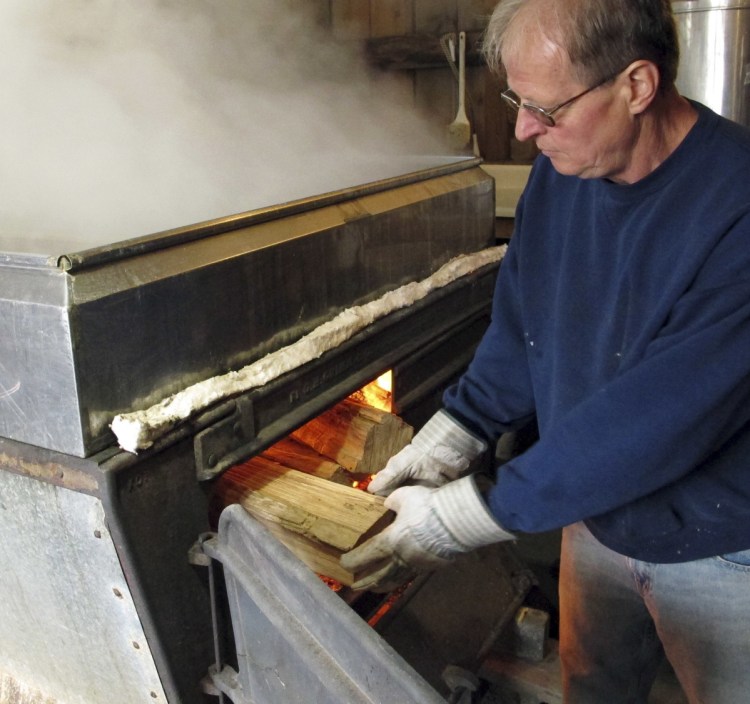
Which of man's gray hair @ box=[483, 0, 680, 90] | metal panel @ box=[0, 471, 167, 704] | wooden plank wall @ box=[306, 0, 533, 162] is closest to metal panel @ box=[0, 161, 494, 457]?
metal panel @ box=[0, 471, 167, 704]

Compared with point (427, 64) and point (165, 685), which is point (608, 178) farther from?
point (427, 64)

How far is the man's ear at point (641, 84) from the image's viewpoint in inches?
43.9

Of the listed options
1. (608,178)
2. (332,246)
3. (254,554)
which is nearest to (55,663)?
(254,554)

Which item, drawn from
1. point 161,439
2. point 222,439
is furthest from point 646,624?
point 161,439

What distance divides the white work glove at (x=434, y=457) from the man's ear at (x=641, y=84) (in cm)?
73

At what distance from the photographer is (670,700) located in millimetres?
1991

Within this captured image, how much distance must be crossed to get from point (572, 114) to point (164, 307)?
73cm

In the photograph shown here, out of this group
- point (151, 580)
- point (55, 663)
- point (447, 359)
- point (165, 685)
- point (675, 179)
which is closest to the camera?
point (675, 179)

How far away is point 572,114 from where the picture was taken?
1.14 m

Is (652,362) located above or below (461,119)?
below

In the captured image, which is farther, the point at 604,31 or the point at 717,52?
the point at 717,52

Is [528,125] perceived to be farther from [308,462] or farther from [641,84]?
[308,462]

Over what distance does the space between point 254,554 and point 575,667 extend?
0.86 m

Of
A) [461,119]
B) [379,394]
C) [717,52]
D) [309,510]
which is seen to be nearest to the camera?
[309,510]
